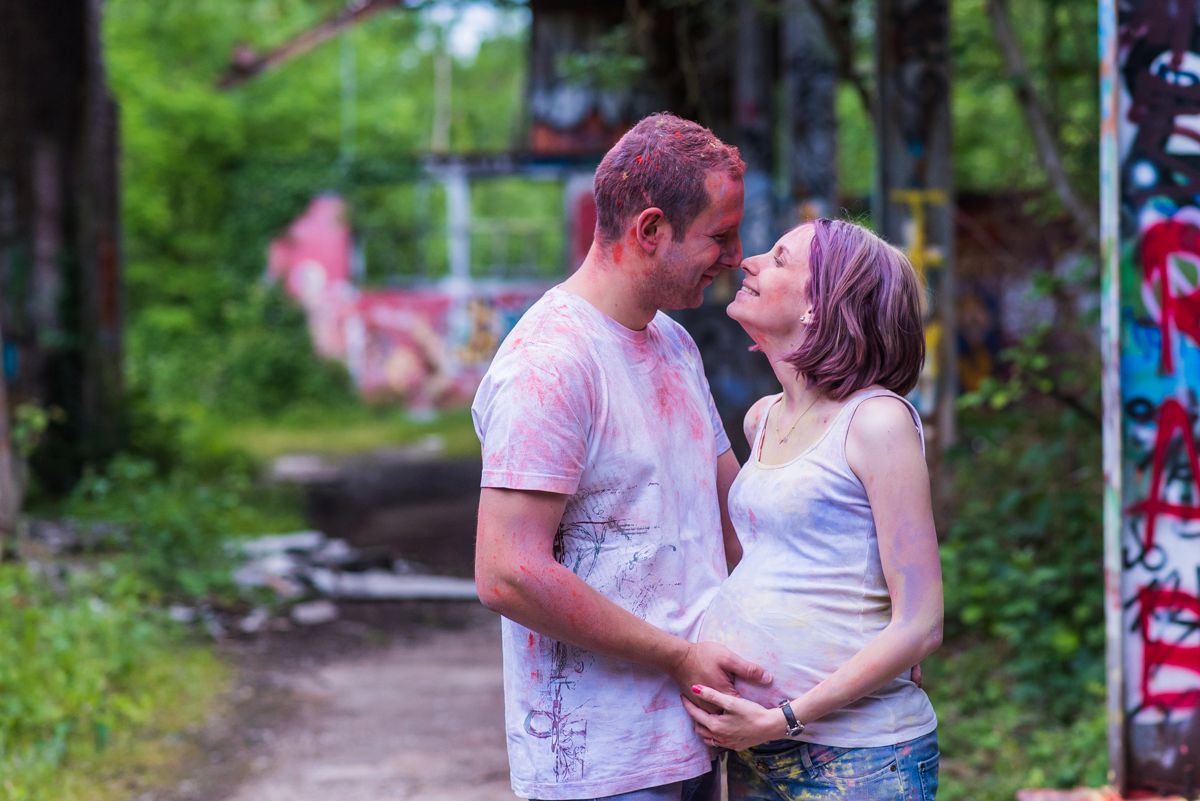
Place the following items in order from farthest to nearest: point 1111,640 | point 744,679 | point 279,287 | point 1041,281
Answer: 1. point 279,287
2. point 1041,281
3. point 1111,640
4. point 744,679

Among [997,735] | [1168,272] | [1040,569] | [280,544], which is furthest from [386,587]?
[1168,272]

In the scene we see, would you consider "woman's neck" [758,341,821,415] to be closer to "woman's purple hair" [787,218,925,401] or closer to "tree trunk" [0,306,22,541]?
"woman's purple hair" [787,218,925,401]

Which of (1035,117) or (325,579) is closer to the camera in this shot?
(1035,117)

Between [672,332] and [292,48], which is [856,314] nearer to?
[672,332]

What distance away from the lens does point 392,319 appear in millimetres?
22359

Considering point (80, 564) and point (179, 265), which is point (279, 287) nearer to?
point (179, 265)

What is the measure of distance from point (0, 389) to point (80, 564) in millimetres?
1231

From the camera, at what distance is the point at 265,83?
2666 cm

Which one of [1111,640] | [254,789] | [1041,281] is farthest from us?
[1041,281]

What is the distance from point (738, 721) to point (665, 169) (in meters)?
0.94

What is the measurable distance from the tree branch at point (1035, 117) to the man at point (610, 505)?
4.97m

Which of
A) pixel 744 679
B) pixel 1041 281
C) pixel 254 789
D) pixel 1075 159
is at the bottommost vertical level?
pixel 254 789

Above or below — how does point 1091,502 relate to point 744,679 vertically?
below

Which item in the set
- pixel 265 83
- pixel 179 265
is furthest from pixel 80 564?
pixel 265 83
